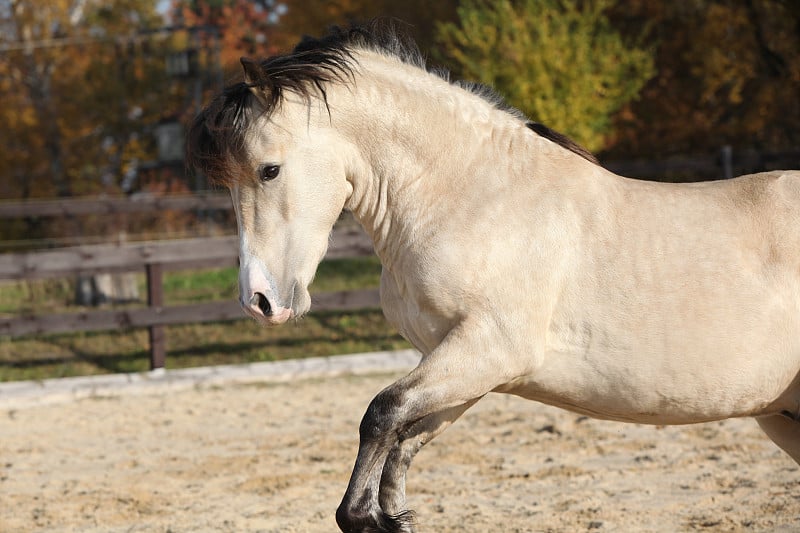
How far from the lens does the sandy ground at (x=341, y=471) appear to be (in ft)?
15.4

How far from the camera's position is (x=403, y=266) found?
3301 millimetres

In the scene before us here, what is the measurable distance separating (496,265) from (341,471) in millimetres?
2931

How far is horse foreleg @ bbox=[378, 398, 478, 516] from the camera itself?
128 inches

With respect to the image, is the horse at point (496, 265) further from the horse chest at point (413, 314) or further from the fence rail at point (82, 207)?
the fence rail at point (82, 207)

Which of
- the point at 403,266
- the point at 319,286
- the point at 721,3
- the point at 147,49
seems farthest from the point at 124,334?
the point at 147,49

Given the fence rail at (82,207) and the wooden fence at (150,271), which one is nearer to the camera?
the wooden fence at (150,271)

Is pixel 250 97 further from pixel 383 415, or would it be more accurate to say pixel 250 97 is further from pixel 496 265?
pixel 383 415

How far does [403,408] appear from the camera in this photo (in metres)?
3.11

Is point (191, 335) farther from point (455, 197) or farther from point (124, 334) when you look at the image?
point (455, 197)

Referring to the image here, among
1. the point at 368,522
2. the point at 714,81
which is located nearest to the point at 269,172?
the point at 368,522

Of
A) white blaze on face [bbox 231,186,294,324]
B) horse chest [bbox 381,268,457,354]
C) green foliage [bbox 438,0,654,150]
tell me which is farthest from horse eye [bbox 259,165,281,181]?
green foliage [bbox 438,0,654,150]

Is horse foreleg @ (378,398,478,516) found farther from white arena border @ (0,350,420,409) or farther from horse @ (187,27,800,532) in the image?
white arena border @ (0,350,420,409)

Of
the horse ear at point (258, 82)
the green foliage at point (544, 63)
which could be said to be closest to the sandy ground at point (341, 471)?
the horse ear at point (258, 82)

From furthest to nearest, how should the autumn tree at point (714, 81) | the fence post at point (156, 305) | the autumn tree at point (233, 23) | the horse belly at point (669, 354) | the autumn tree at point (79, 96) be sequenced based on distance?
the autumn tree at point (233, 23) < the autumn tree at point (79, 96) < the autumn tree at point (714, 81) < the fence post at point (156, 305) < the horse belly at point (669, 354)
